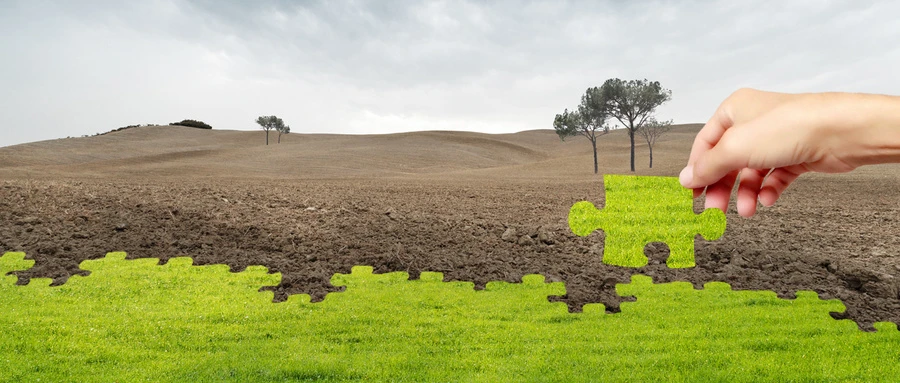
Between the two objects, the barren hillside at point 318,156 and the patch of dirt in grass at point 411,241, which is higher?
the barren hillside at point 318,156

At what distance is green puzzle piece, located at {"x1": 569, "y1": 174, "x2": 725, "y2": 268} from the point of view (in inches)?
194

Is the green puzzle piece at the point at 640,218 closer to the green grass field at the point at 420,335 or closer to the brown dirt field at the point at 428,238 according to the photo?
the green grass field at the point at 420,335

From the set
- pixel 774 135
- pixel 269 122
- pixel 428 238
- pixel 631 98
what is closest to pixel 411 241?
pixel 428 238

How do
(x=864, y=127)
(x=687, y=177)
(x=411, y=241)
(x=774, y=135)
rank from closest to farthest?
(x=864, y=127) < (x=774, y=135) < (x=687, y=177) < (x=411, y=241)

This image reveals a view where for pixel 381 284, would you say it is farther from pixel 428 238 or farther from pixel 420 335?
pixel 428 238

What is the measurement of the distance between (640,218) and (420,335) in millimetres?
2523

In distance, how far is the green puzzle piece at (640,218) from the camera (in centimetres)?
494

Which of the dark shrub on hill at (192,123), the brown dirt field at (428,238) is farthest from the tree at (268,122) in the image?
the brown dirt field at (428,238)

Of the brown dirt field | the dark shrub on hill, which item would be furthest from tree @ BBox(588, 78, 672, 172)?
the dark shrub on hill

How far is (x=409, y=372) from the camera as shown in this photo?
5.12 metres

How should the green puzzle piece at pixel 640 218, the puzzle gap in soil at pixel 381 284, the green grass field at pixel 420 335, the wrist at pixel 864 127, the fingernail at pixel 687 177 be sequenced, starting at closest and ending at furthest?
1. the wrist at pixel 864 127
2. the fingernail at pixel 687 177
3. the green puzzle piece at pixel 640 218
4. the green grass field at pixel 420 335
5. the puzzle gap in soil at pixel 381 284

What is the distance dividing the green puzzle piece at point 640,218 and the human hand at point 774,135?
7.23 ft

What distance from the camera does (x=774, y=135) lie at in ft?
7.88

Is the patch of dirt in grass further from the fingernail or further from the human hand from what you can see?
the human hand
